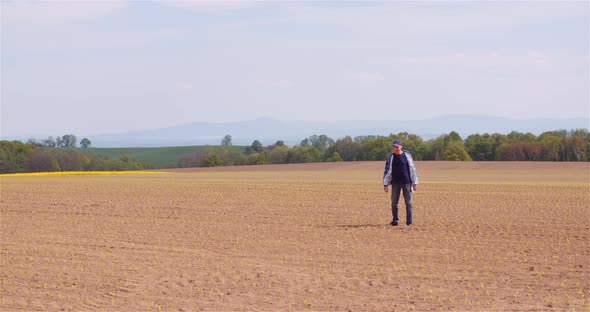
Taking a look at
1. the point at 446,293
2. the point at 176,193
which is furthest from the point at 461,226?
the point at 176,193

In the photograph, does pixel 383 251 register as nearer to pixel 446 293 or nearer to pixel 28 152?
pixel 446 293

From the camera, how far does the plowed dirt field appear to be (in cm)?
936

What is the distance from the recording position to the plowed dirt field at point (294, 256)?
9.36 meters

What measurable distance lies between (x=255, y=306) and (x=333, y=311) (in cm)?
92

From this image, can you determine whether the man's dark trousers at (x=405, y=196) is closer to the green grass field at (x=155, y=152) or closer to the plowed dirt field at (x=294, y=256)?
the plowed dirt field at (x=294, y=256)

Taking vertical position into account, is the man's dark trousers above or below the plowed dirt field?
above

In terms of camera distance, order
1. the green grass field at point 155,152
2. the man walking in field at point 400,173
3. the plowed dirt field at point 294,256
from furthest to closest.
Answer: the green grass field at point 155,152, the man walking in field at point 400,173, the plowed dirt field at point 294,256

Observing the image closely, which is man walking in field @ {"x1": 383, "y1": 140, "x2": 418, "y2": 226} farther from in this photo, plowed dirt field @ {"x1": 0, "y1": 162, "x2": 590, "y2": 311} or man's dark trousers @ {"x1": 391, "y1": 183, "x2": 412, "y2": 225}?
plowed dirt field @ {"x1": 0, "y1": 162, "x2": 590, "y2": 311}

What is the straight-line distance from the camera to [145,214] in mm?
19406

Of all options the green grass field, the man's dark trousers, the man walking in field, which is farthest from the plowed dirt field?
the green grass field

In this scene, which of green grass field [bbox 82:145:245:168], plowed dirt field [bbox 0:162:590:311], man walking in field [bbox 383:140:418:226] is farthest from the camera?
green grass field [bbox 82:145:245:168]

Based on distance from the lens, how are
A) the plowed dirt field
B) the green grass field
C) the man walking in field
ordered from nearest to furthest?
the plowed dirt field → the man walking in field → the green grass field

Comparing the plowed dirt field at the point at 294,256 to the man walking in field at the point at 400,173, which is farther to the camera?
the man walking in field at the point at 400,173

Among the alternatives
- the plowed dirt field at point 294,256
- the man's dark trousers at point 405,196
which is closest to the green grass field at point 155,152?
the plowed dirt field at point 294,256
